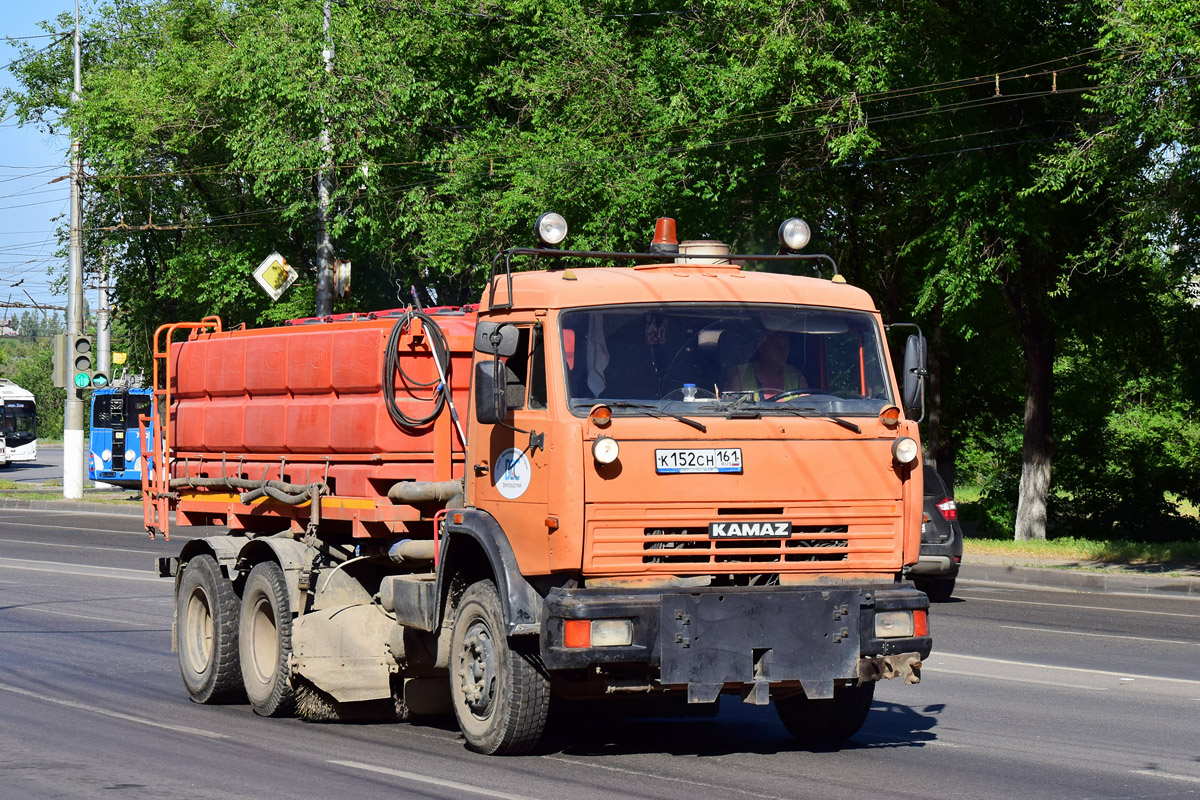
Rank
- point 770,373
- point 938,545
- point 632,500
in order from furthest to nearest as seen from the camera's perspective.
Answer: point 938,545 < point 770,373 < point 632,500

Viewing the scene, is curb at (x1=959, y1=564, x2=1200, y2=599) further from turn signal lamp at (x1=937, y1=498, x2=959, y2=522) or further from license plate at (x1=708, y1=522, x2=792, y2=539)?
license plate at (x1=708, y1=522, x2=792, y2=539)

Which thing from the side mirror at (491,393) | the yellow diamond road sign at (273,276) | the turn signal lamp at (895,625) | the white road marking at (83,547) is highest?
the yellow diamond road sign at (273,276)

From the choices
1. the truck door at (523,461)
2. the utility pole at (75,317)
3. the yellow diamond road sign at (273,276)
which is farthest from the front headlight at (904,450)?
the utility pole at (75,317)

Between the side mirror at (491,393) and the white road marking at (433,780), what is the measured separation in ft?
6.13

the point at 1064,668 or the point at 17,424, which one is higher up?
the point at 17,424

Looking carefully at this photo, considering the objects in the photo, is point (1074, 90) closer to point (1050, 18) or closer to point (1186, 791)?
point (1050, 18)

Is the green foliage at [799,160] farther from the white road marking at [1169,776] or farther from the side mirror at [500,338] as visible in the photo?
the side mirror at [500,338]

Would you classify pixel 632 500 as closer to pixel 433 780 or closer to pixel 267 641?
pixel 433 780

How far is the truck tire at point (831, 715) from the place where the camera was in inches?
356

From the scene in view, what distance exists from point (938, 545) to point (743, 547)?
997cm

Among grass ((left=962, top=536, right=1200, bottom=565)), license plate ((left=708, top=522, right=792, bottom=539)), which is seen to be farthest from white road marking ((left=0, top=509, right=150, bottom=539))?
license plate ((left=708, top=522, right=792, bottom=539))

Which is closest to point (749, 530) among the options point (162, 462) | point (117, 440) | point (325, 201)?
point (162, 462)

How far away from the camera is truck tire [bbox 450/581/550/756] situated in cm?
821

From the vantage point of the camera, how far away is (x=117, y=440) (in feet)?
145
